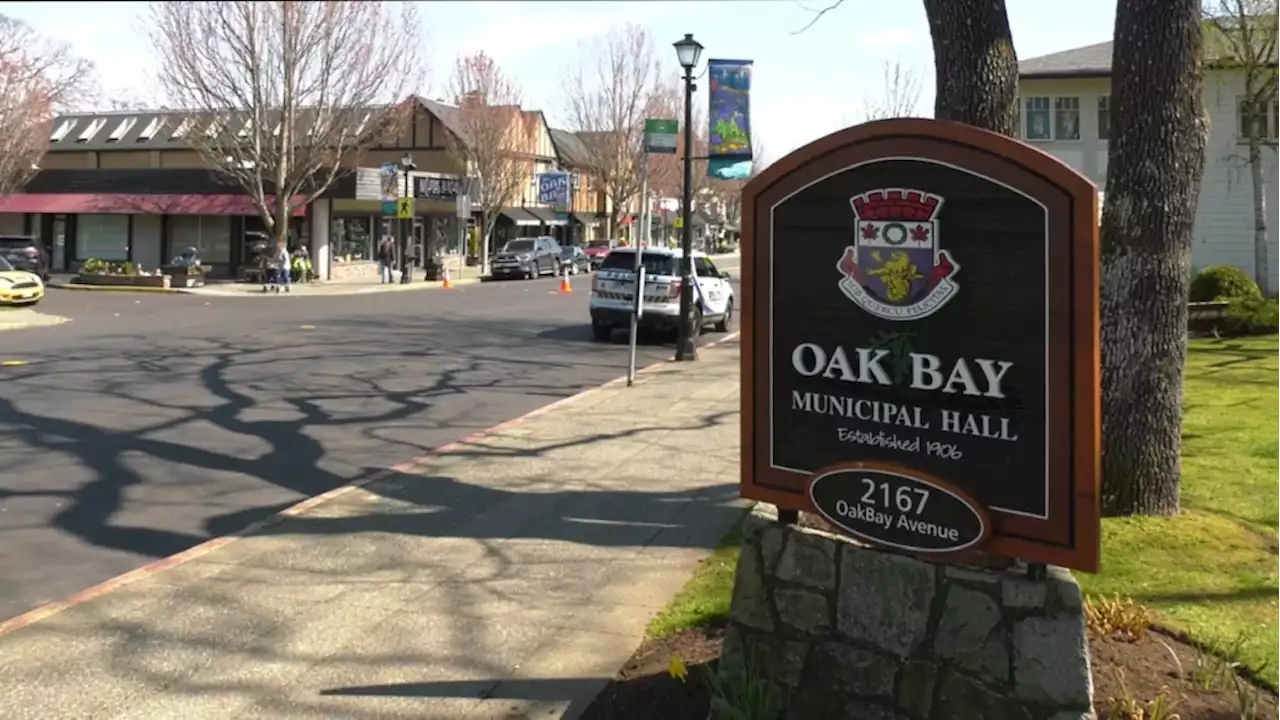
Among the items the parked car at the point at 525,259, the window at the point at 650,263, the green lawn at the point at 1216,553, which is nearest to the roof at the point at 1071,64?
the window at the point at 650,263

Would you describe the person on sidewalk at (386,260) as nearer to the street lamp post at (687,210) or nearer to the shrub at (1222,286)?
the street lamp post at (687,210)

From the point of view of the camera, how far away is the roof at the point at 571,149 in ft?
256

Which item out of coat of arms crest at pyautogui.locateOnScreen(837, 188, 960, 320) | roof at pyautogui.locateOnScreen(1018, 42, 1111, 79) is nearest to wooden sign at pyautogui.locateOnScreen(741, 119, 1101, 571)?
coat of arms crest at pyautogui.locateOnScreen(837, 188, 960, 320)

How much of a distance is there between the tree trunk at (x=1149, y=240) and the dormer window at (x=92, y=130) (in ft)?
225

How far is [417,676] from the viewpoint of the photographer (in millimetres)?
4902

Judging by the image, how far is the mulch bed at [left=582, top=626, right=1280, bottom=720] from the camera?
4141 mm

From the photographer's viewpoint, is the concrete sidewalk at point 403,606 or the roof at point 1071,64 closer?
the concrete sidewalk at point 403,606

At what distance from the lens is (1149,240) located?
6.36 m

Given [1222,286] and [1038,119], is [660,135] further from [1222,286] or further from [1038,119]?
[1038,119]

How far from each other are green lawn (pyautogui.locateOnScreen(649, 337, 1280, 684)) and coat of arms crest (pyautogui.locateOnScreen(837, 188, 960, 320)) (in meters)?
2.10

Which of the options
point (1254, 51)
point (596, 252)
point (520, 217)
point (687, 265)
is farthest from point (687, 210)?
point (520, 217)

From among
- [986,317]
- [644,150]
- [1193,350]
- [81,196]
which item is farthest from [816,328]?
[81,196]

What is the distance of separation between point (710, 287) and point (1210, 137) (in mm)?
18105

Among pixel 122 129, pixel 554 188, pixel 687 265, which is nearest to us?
pixel 687 265
